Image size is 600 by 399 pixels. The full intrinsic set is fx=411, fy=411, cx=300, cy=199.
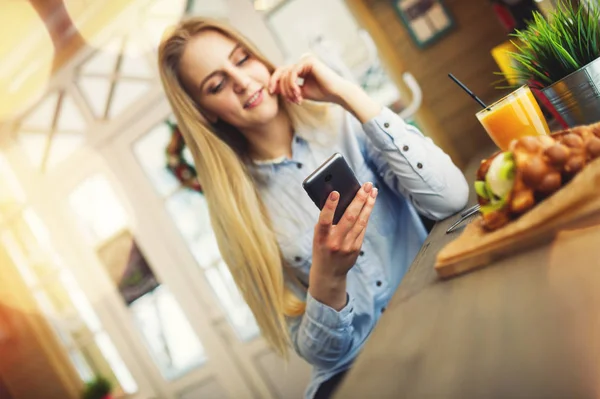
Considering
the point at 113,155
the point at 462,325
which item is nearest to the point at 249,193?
the point at 462,325

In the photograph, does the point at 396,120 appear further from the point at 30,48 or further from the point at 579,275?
the point at 30,48

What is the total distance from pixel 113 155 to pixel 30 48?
95 cm

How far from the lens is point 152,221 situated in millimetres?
2865

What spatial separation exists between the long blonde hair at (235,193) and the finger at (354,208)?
15.6 inches

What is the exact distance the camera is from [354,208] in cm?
83

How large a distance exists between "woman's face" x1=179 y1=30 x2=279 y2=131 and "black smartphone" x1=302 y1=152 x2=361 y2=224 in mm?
372

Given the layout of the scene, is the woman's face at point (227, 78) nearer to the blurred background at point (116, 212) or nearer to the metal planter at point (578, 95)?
the metal planter at point (578, 95)

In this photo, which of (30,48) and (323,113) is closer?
(323,113)

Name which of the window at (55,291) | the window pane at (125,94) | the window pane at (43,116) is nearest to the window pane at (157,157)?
the window pane at (125,94)

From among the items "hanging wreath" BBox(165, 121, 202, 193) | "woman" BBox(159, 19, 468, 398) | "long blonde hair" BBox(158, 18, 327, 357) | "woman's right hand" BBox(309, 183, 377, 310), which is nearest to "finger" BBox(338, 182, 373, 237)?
"woman's right hand" BBox(309, 183, 377, 310)

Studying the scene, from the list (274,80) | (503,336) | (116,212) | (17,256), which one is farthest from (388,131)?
(17,256)

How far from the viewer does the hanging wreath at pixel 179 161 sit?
2.71 m

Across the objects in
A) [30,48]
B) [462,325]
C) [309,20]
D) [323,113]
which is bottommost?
[462,325]

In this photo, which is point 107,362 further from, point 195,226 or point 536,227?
point 536,227
